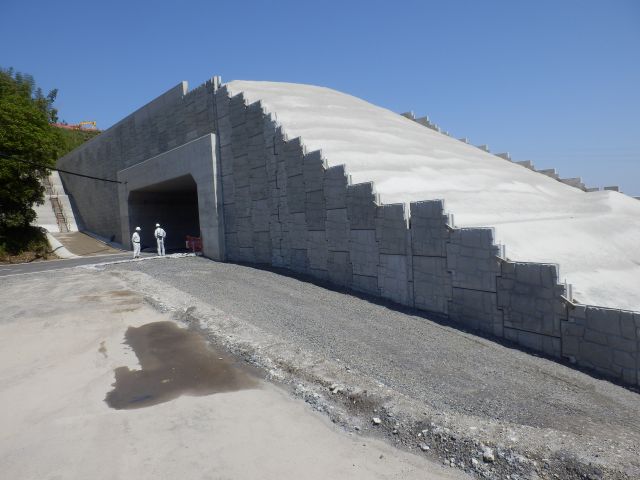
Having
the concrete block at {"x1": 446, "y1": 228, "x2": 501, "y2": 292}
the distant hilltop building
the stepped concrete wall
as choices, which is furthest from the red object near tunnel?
the concrete block at {"x1": 446, "y1": 228, "x2": 501, "y2": 292}

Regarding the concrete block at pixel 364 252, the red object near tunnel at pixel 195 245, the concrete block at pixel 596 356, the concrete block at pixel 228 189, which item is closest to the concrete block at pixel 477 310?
the concrete block at pixel 596 356

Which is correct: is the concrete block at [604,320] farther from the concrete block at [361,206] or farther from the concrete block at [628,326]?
the concrete block at [361,206]

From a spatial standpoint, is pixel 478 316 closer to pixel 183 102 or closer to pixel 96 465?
pixel 96 465

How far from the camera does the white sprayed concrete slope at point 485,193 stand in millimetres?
8359

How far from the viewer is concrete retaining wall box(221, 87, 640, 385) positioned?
6.56 meters

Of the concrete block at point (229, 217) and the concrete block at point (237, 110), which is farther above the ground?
the concrete block at point (237, 110)

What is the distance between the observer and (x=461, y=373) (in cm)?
614

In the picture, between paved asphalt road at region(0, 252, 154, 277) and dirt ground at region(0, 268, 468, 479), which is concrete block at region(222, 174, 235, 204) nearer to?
paved asphalt road at region(0, 252, 154, 277)

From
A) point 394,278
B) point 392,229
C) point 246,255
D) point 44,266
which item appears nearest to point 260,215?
point 246,255

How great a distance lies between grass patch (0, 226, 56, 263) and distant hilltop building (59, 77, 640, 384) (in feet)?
22.7

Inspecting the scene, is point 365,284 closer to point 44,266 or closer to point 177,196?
point 44,266

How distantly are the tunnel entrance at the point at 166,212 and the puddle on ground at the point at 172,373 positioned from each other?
51.4 feet

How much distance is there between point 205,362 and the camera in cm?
693

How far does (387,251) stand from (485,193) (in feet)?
12.9
